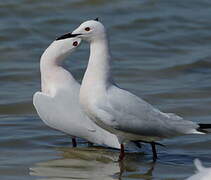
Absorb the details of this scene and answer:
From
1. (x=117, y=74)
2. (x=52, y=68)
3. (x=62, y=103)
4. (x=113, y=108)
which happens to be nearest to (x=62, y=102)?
(x=62, y=103)

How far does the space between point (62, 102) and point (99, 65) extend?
0.82 meters

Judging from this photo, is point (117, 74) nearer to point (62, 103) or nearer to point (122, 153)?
point (62, 103)

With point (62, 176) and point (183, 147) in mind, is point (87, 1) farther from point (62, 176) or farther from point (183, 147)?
point (62, 176)

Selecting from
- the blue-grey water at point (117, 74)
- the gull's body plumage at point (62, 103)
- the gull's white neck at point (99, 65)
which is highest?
the gull's white neck at point (99, 65)

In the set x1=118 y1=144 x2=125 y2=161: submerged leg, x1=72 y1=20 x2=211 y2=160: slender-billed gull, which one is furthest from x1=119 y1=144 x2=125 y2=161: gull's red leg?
x1=72 y1=20 x2=211 y2=160: slender-billed gull

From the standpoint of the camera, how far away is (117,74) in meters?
11.4

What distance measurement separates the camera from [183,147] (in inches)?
328

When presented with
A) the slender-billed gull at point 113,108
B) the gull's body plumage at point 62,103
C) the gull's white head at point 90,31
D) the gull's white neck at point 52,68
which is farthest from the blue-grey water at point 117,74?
the gull's white head at point 90,31

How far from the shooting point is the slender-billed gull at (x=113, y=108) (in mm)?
7430

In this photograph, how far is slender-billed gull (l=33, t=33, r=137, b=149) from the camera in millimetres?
8047

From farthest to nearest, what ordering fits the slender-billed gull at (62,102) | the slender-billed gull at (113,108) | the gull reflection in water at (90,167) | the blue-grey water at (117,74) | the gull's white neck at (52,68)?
1. the gull's white neck at (52,68)
2. the slender-billed gull at (62,102)
3. the blue-grey water at (117,74)
4. the slender-billed gull at (113,108)
5. the gull reflection in water at (90,167)

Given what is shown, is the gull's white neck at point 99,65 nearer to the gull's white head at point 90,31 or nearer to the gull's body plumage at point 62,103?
the gull's white head at point 90,31

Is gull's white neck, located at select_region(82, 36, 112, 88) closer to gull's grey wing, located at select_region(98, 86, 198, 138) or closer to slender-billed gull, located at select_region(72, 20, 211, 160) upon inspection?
slender-billed gull, located at select_region(72, 20, 211, 160)

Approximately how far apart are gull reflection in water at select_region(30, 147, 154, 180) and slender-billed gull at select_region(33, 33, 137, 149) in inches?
6.5
